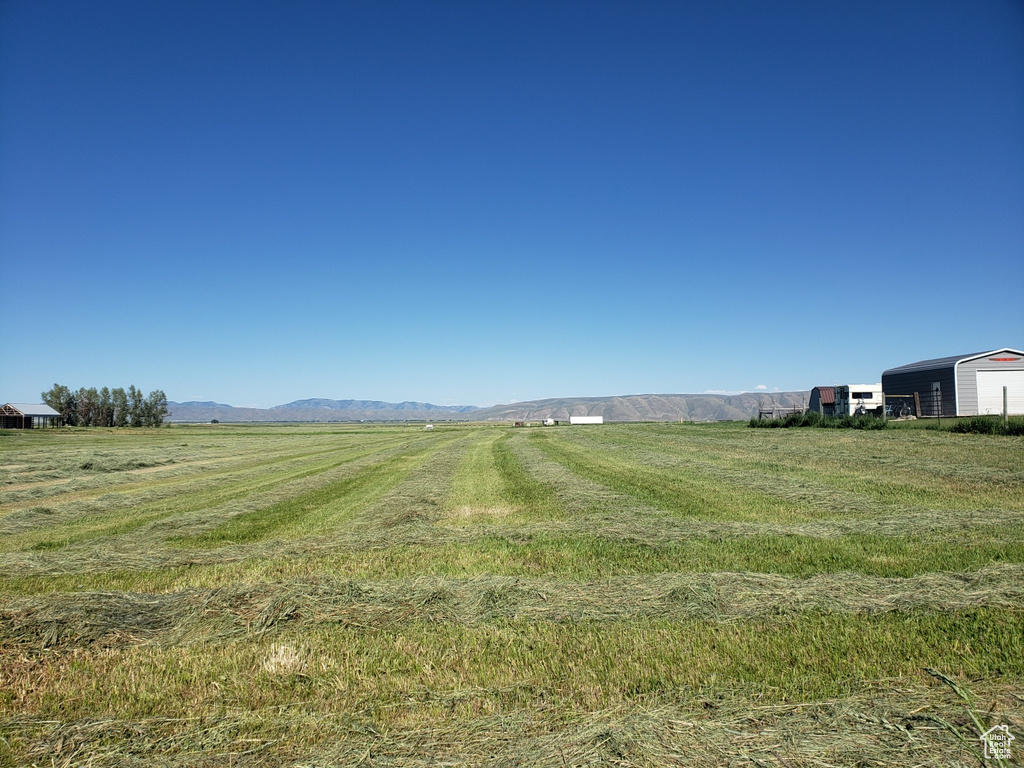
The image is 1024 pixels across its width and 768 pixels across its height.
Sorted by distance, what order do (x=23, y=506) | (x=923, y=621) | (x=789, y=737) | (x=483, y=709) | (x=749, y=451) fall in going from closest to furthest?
(x=789, y=737), (x=483, y=709), (x=923, y=621), (x=23, y=506), (x=749, y=451)

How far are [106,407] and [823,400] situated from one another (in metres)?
142

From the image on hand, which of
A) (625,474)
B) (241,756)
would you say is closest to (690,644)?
(241,756)

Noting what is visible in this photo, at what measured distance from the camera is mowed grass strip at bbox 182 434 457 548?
9.93 meters

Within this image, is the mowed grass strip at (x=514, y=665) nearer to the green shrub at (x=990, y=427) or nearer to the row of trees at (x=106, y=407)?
the green shrub at (x=990, y=427)

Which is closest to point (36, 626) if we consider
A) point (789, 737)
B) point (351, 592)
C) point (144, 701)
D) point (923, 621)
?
point (144, 701)

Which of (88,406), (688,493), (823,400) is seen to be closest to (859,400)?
(823,400)

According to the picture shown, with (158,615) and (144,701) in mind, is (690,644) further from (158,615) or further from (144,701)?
(158,615)

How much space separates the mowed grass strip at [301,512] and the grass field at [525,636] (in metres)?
0.13

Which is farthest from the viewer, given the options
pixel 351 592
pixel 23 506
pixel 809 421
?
pixel 809 421

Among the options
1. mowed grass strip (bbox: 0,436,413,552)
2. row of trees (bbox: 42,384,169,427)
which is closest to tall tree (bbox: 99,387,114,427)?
row of trees (bbox: 42,384,169,427)

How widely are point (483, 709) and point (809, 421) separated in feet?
150

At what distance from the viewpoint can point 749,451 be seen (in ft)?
78.3

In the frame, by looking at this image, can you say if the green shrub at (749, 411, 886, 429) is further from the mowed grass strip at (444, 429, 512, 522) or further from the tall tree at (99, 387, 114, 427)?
the tall tree at (99, 387, 114, 427)

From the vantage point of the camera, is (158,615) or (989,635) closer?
(989,635)
